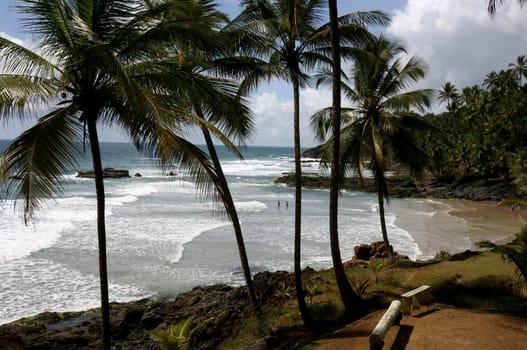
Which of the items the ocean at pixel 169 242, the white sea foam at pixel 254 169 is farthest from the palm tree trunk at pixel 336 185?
the white sea foam at pixel 254 169

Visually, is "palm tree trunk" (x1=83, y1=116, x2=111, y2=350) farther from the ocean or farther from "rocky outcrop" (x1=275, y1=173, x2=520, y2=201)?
"rocky outcrop" (x1=275, y1=173, x2=520, y2=201)

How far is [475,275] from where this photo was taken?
10.2m

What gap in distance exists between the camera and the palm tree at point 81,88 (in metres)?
5.36

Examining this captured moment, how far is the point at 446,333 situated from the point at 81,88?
594cm

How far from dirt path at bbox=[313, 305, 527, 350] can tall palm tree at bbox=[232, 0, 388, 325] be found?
8.14 ft

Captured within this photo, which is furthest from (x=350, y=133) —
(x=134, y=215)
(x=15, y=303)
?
(x=134, y=215)

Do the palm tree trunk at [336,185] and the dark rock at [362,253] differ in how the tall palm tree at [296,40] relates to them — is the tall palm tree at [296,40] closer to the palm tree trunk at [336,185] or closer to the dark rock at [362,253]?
the palm tree trunk at [336,185]

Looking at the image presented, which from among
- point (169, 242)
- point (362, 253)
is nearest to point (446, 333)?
point (362, 253)

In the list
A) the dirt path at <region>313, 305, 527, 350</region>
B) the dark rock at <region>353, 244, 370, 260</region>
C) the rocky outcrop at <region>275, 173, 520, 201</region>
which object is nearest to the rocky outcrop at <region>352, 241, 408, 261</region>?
the dark rock at <region>353, 244, 370, 260</region>

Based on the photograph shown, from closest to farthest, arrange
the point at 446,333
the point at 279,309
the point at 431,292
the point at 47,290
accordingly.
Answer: the point at 446,333, the point at 431,292, the point at 279,309, the point at 47,290

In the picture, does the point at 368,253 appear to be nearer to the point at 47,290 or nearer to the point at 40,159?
the point at 47,290

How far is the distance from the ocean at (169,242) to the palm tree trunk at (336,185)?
271 cm

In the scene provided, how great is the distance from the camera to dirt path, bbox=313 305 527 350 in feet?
18.2

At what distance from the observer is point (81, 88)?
5707 mm
